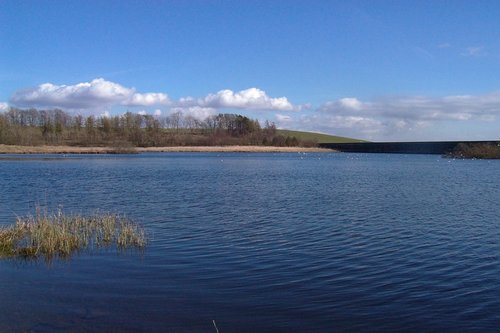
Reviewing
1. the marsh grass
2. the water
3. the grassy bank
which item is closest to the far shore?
the grassy bank

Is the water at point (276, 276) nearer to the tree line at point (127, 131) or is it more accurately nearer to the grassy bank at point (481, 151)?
the grassy bank at point (481, 151)

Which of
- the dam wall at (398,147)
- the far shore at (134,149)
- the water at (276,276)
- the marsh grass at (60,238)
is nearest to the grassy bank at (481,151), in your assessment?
the dam wall at (398,147)

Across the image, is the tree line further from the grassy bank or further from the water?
the water

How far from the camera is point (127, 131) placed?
5404 inches

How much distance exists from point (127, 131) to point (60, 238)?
418 ft

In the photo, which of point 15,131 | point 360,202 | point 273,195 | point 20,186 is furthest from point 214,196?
point 15,131

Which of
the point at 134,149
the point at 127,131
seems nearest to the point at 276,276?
the point at 134,149

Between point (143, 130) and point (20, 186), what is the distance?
368 feet

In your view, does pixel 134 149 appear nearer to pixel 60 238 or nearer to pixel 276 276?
pixel 60 238

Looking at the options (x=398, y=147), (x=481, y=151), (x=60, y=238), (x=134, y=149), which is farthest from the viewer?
(x=398, y=147)

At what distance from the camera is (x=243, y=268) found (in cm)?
1192

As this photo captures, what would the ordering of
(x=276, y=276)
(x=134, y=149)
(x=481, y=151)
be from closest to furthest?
(x=276, y=276) → (x=481, y=151) → (x=134, y=149)

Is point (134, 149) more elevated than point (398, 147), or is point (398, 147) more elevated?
point (398, 147)

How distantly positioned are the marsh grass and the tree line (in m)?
101
